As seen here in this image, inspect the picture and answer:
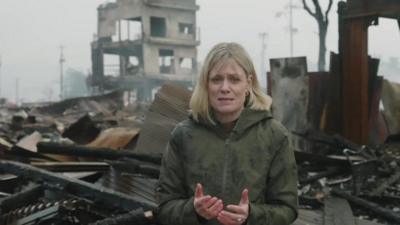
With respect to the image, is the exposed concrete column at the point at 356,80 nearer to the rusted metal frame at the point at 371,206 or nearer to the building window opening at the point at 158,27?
the rusted metal frame at the point at 371,206

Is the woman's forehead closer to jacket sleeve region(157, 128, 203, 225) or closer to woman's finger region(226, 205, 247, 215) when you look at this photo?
jacket sleeve region(157, 128, 203, 225)

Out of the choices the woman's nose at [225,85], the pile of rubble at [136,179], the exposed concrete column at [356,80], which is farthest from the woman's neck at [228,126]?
the exposed concrete column at [356,80]

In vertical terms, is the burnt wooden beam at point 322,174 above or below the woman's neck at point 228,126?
below

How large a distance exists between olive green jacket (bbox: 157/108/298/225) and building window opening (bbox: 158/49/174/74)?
41218mm

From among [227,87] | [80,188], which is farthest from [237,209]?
[80,188]

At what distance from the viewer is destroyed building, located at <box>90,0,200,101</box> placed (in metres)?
40.4

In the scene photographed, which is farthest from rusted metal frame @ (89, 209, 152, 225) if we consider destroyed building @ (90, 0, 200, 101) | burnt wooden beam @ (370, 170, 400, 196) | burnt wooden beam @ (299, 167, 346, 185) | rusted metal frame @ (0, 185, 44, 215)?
destroyed building @ (90, 0, 200, 101)

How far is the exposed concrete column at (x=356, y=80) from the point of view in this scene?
335 inches

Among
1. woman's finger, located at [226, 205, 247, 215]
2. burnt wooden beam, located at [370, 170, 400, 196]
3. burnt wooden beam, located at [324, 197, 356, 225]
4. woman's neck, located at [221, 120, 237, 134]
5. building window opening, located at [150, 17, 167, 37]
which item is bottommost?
burnt wooden beam, located at [370, 170, 400, 196]

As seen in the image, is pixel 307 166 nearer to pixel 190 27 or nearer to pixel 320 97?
pixel 320 97

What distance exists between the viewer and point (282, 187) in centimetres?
214

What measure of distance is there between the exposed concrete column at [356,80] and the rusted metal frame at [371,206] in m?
3.45

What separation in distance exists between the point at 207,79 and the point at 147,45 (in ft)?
130

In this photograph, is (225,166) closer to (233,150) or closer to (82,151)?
(233,150)
